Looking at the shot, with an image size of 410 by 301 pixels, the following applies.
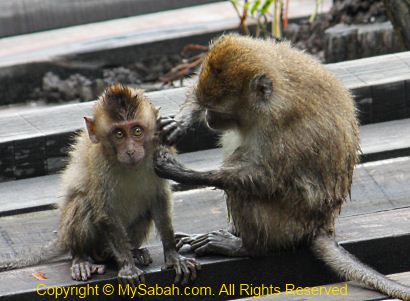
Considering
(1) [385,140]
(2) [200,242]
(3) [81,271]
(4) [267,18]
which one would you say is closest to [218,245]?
(2) [200,242]

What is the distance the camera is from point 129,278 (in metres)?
6.30

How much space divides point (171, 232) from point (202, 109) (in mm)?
739

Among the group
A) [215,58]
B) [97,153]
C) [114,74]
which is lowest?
[114,74]

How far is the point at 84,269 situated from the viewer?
642 centimetres

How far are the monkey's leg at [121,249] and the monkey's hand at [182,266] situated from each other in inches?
7.2

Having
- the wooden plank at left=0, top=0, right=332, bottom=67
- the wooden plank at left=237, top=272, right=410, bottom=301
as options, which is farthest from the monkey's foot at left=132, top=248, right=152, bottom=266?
the wooden plank at left=0, top=0, right=332, bottom=67

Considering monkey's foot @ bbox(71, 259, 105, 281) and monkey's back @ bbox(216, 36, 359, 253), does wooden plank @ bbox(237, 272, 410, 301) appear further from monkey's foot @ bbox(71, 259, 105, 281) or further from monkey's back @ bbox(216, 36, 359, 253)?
monkey's foot @ bbox(71, 259, 105, 281)

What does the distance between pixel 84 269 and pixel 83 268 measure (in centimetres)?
1

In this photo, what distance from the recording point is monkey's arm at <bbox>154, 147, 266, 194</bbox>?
638 cm

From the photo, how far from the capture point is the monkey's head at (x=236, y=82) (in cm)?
636

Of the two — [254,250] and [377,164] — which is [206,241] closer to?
[254,250]

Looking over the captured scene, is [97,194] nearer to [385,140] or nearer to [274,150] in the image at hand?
[274,150]

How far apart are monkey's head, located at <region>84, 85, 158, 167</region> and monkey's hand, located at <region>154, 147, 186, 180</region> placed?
9 cm

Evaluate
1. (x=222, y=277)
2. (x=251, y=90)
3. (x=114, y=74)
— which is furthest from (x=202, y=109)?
(x=114, y=74)
